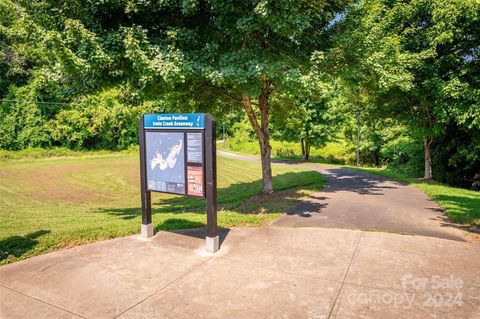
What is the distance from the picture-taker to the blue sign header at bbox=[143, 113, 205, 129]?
5.90 meters

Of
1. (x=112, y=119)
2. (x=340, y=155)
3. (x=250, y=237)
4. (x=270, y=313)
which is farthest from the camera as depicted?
(x=340, y=155)

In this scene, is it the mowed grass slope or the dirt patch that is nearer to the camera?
the mowed grass slope

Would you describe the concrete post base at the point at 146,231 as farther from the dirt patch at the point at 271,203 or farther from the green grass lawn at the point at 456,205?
the green grass lawn at the point at 456,205

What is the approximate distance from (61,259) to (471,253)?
7.13 meters

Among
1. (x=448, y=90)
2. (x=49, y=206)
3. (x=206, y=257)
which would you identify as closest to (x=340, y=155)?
(x=448, y=90)

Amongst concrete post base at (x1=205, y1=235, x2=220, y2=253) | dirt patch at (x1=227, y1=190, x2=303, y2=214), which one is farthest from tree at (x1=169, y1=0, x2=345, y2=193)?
concrete post base at (x1=205, y1=235, x2=220, y2=253)

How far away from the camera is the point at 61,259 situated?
5625 mm

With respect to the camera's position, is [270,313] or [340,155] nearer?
[270,313]

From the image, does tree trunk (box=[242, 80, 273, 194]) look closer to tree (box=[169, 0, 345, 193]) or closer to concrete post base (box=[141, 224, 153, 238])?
tree (box=[169, 0, 345, 193])

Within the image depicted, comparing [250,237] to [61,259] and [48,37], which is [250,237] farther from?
[48,37]

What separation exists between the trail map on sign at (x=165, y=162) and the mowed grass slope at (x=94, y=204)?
1.40m

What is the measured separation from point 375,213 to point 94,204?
10352 mm

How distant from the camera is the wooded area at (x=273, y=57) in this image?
7762 mm

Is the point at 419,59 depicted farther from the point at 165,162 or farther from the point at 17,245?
the point at 17,245
